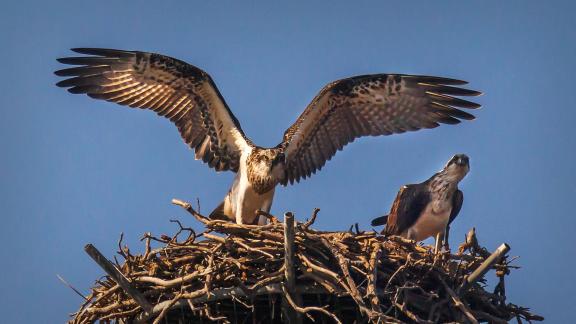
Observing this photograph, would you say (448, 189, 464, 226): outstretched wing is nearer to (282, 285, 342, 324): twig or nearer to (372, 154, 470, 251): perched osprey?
(372, 154, 470, 251): perched osprey

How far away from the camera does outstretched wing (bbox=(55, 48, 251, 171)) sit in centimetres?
1044

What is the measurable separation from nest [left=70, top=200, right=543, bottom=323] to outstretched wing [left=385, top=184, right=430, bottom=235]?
1.20 meters

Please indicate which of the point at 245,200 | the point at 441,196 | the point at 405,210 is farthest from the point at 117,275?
the point at 441,196

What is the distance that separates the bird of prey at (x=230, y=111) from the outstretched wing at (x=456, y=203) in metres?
1.26

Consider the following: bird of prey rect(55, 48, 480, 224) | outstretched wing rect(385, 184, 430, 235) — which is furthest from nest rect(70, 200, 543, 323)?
bird of prey rect(55, 48, 480, 224)

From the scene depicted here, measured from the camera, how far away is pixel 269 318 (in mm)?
8062

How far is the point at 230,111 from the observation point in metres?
10.4

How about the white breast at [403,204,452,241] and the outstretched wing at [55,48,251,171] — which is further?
the outstretched wing at [55,48,251,171]

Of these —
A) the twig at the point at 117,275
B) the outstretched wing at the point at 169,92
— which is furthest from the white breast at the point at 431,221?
the twig at the point at 117,275

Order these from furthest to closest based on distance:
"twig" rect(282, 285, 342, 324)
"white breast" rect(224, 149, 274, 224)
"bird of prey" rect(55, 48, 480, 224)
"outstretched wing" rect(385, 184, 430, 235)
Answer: "bird of prey" rect(55, 48, 480, 224) < "white breast" rect(224, 149, 274, 224) < "outstretched wing" rect(385, 184, 430, 235) < "twig" rect(282, 285, 342, 324)

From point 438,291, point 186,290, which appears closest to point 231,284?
point 186,290

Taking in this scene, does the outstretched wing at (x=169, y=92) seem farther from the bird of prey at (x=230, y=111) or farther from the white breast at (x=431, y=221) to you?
the white breast at (x=431, y=221)

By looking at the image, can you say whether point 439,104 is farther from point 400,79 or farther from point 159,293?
point 159,293

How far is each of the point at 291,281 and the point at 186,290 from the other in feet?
2.67
